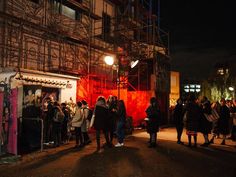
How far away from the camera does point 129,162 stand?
802cm

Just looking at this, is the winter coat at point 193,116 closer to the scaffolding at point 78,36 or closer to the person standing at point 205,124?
the person standing at point 205,124

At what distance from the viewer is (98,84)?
1678cm

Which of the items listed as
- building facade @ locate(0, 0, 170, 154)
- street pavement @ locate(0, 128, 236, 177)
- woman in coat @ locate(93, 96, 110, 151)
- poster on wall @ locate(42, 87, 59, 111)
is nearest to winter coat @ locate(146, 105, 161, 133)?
street pavement @ locate(0, 128, 236, 177)

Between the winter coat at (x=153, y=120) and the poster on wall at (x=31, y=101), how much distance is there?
4.11 m

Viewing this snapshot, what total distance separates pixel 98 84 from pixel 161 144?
22.2ft

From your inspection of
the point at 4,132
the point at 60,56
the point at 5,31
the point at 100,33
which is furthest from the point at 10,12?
the point at 100,33

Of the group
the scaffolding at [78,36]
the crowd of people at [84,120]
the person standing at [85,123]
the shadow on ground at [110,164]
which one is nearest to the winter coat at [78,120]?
the crowd of people at [84,120]

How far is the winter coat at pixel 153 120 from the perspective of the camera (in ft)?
34.4

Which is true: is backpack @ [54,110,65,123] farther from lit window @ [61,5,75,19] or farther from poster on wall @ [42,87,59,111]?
lit window @ [61,5,75,19]

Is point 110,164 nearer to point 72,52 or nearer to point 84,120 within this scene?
point 84,120

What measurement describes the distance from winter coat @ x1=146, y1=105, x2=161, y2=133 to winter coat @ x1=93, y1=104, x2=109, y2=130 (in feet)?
5.32

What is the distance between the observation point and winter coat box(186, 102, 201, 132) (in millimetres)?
10448

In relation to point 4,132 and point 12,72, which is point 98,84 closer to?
point 12,72

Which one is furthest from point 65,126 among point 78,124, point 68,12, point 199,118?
point 68,12
